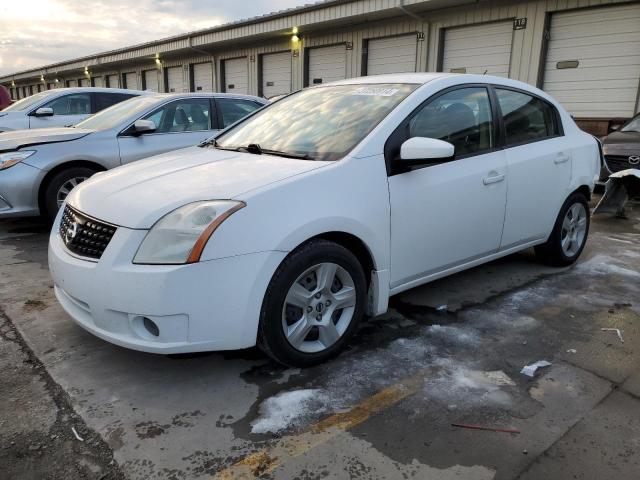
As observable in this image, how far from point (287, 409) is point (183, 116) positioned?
16.2ft

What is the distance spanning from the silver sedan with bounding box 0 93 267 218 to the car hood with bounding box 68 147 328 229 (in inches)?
107

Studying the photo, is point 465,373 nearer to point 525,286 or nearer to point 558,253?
point 525,286

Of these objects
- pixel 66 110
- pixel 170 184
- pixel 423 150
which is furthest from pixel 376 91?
pixel 66 110

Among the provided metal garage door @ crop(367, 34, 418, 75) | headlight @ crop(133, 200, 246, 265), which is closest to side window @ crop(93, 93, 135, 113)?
metal garage door @ crop(367, 34, 418, 75)

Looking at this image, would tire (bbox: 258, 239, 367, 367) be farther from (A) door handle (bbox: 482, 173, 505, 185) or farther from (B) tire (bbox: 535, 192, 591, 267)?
(B) tire (bbox: 535, 192, 591, 267)

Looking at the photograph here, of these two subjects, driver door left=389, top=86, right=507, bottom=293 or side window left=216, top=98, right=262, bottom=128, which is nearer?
driver door left=389, top=86, right=507, bottom=293

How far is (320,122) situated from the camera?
339 cm

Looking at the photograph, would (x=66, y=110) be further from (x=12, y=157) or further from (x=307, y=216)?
(x=307, y=216)

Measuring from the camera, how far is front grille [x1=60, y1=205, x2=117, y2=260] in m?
2.59

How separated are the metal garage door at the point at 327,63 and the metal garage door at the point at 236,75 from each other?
3446mm

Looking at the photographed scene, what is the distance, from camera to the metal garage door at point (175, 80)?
2216 cm

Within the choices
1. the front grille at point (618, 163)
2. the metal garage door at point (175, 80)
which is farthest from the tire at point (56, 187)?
the metal garage door at point (175, 80)

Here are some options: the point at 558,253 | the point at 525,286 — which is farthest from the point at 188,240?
the point at 558,253

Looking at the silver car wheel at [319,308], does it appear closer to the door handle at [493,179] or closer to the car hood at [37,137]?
the door handle at [493,179]
